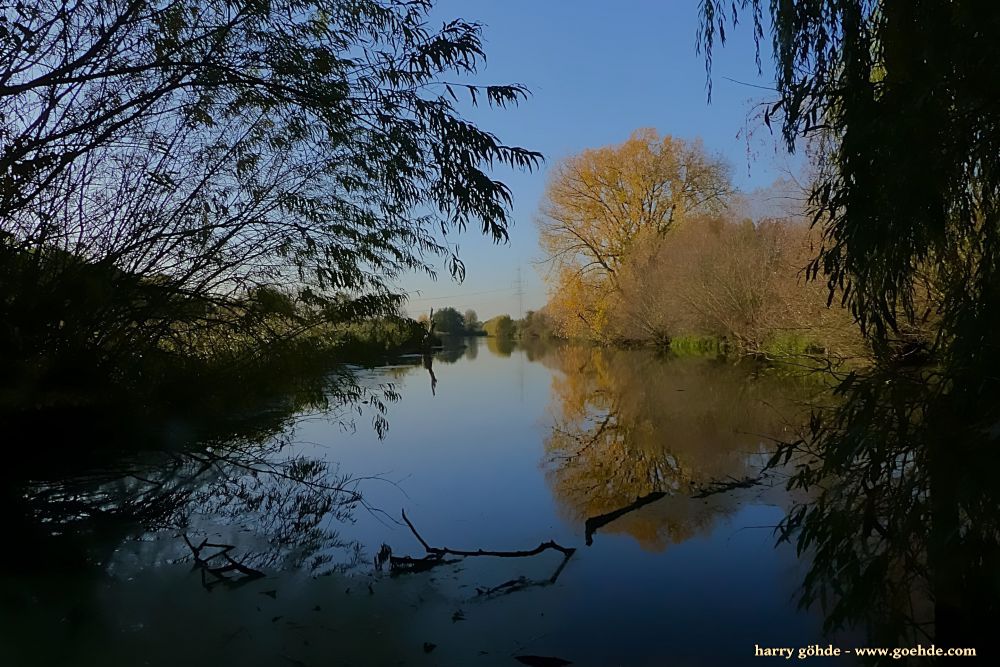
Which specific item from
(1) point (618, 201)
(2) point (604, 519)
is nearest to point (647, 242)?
(1) point (618, 201)

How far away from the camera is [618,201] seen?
21.4 m

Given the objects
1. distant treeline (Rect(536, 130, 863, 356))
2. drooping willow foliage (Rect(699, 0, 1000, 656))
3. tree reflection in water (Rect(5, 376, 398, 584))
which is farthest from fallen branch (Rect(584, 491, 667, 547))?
distant treeline (Rect(536, 130, 863, 356))

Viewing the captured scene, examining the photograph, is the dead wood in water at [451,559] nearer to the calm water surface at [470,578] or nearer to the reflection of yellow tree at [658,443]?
the calm water surface at [470,578]

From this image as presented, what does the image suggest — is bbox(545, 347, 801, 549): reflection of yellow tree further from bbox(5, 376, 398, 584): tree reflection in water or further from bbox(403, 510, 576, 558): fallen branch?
bbox(5, 376, 398, 584): tree reflection in water

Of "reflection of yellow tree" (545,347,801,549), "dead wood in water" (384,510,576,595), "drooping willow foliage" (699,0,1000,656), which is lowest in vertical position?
"reflection of yellow tree" (545,347,801,549)

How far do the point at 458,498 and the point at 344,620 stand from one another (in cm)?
205

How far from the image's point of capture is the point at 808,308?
8797mm

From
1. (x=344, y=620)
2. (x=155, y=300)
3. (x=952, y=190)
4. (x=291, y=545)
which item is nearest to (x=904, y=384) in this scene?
(x=952, y=190)

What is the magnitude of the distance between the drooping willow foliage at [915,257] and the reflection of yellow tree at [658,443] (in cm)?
173

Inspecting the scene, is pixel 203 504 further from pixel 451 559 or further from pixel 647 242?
pixel 647 242

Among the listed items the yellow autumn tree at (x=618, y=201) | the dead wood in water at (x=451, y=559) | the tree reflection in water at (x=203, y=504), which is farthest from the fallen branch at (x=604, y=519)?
the yellow autumn tree at (x=618, y=201)

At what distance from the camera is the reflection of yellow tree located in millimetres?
4238

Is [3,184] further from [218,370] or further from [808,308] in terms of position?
[808,308]

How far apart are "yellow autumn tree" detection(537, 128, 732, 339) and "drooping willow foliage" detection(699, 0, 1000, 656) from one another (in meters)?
19.5
